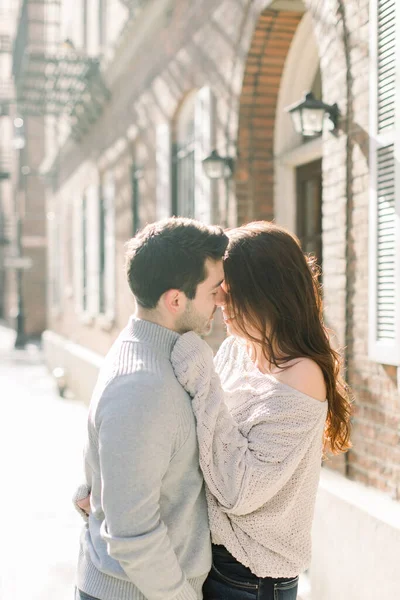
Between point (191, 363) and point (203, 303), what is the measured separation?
0.17 metres

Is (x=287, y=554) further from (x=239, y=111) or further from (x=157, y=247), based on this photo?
(x=239, y=111)

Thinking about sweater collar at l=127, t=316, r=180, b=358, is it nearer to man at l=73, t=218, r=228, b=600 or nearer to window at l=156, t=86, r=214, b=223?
man at l=73, t=218, r=228, b=600

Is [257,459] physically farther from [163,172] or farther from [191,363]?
[163,172]

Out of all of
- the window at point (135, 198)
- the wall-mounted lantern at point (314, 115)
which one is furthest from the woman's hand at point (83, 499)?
the window at point (135, 198)

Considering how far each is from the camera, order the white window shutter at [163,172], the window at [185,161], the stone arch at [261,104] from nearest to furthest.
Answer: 1. the stone arch at [261,104]
2. the window at [185,161]
3. the white window shutter at [163,172]

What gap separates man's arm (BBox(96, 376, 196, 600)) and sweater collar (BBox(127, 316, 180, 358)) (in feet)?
0.52

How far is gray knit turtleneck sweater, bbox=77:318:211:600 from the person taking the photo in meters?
1.83

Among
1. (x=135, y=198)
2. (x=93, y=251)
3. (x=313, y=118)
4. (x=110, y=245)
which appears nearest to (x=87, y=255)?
(x=93, y=251)

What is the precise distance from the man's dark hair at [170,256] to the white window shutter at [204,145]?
487 centimetres

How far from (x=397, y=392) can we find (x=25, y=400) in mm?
9577

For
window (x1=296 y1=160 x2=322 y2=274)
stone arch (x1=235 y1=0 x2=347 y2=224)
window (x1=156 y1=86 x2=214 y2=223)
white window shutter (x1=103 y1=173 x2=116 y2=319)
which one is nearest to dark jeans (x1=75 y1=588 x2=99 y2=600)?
window (x1=296 y1=160 x2=322 y2=274)

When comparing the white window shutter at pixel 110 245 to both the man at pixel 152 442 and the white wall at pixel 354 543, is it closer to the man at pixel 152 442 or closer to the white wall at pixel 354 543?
the white wall at pixel 354 543

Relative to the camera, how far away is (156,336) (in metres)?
2.04

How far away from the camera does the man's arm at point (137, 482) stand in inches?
71.9
